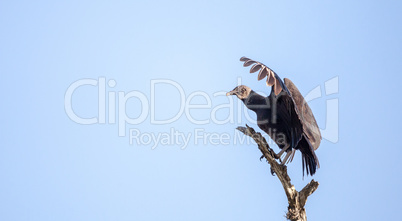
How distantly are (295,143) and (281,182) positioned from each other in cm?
77

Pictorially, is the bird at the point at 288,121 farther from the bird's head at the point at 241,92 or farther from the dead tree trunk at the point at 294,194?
the dead tree trunk at the point at 294,194

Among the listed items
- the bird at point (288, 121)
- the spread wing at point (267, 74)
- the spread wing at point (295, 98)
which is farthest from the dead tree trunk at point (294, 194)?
the spread wing at point (267, 74)

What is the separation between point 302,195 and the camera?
813cm

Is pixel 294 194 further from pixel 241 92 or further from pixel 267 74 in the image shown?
pixel 241 92

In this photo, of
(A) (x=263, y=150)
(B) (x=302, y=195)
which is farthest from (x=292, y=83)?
(B) (x=302, y=195)

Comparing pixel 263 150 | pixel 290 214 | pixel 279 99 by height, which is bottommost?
pixel 290 214

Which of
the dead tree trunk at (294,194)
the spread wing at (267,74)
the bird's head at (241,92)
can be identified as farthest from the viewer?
the bird's head at (241,92)

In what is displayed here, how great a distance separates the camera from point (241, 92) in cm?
977

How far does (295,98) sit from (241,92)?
3.22 feet

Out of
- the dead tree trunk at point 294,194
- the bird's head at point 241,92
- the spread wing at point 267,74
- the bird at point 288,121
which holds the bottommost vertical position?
the dead tree trunk at point 294,194

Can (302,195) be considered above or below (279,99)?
below

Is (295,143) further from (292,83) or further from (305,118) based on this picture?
(292,83)

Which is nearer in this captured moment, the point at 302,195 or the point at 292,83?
the point at 302,195

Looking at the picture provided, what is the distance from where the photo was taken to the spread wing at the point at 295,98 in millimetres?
7891
